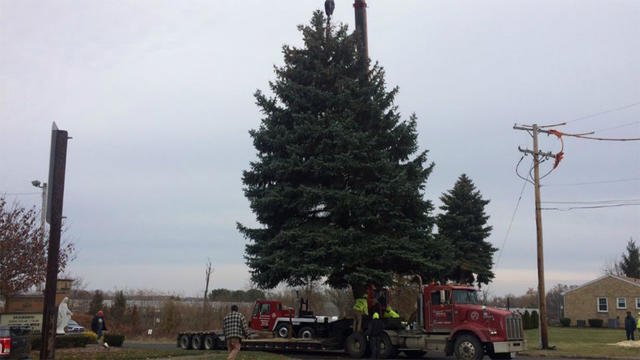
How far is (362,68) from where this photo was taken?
2959 centimetres

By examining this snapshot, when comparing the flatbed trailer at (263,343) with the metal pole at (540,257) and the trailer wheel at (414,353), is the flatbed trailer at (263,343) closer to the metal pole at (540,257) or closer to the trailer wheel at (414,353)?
the trailer wheel at (414,353)

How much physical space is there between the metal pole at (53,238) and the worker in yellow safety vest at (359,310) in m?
12.2

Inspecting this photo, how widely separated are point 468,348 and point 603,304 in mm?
47637

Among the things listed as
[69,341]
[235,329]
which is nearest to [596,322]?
[69,341]

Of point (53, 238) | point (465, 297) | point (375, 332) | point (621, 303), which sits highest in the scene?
point (53, 238)

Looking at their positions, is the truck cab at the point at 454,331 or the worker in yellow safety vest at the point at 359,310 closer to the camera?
the truck cab at the point at 454,331

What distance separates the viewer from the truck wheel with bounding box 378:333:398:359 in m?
23.8

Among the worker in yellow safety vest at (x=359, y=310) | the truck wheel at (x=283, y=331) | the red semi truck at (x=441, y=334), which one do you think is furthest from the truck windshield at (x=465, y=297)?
the truck wheel at (x=283, y=331)

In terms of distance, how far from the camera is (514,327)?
22141 mm

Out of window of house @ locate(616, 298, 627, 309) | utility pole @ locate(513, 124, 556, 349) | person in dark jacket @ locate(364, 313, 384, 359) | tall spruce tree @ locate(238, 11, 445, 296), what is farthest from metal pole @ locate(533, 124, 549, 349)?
window of house @ locate(616, 298, 627, 309)

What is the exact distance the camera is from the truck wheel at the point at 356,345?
24297 millimetres

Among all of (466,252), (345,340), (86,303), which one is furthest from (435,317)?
(86,303)

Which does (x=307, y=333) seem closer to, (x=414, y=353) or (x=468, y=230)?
(x=414, y=353)

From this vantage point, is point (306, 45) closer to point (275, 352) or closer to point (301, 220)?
point (301, 220)
